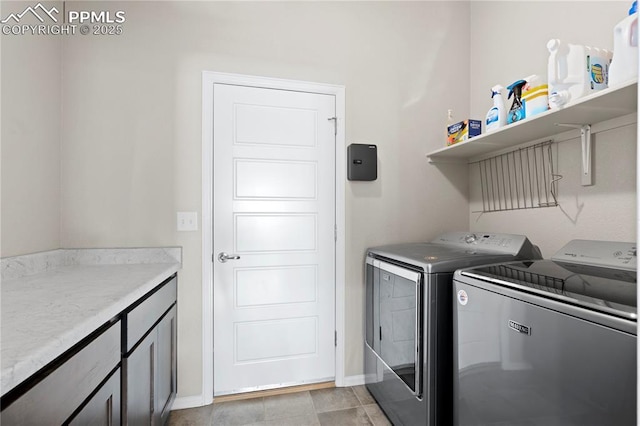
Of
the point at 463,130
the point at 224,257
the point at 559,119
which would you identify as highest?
the point at 463,130

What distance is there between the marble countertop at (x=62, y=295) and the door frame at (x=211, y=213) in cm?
24

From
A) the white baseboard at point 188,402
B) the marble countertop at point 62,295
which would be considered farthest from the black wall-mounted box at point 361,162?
the white baseboard at point 188,402

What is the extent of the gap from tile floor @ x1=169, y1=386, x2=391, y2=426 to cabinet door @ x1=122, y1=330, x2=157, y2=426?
0.58m

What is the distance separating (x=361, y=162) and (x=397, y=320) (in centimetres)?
104

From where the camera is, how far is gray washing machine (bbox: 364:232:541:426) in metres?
1.51

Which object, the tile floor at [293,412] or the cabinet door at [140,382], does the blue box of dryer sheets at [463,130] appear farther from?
the cabinet door at [140,382]

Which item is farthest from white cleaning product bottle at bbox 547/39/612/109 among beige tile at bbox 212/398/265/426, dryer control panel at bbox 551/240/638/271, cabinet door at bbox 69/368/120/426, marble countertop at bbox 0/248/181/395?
beige tile at bbox 212/398/265/426

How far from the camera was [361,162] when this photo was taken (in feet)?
7.27

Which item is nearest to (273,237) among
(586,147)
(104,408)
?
(104,408)

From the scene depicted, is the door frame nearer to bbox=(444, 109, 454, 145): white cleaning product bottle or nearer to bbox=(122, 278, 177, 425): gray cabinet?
bbox=(122, 278, 177, 425): gray cabinet

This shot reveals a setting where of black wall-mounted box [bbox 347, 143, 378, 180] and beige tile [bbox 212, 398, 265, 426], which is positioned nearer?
beige tile [bbox 212, 398, 265, 426]

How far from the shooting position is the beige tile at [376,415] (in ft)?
6.09

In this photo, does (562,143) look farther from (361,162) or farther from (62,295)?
(62,295)

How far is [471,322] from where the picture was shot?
1.34 m
